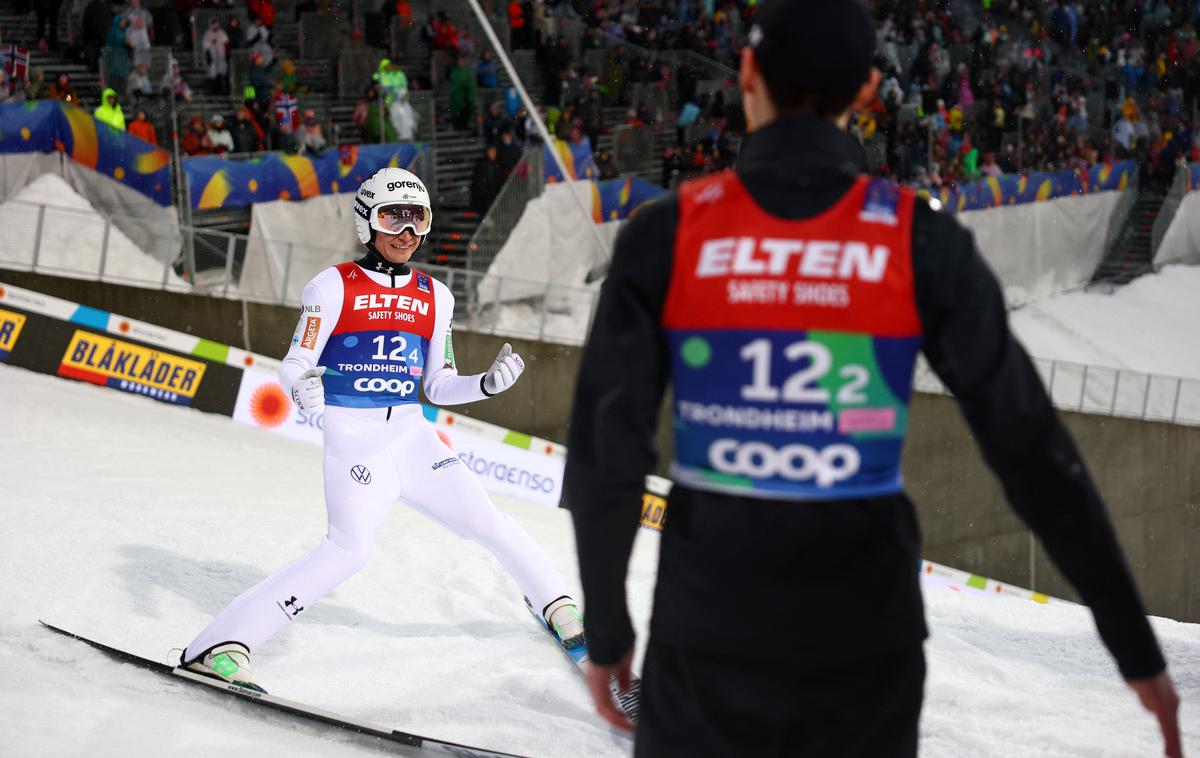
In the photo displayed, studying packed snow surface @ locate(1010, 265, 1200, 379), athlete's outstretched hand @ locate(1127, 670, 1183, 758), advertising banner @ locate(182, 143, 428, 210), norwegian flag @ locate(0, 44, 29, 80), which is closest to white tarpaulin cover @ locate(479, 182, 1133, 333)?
→ packed snow surface @ locate(1010, 265, 1200, 379)

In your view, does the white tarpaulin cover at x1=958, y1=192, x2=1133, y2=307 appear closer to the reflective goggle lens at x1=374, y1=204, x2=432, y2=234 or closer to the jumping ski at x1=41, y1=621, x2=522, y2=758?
the reflective goggle lens at x1=374, y1=204, x2=432, y2=234

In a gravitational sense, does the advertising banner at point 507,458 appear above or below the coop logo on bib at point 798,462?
below

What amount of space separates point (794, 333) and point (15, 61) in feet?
49.5

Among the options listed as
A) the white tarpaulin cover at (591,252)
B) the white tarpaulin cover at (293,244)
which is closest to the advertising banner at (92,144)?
the white tarpaulin cover at (293,244)

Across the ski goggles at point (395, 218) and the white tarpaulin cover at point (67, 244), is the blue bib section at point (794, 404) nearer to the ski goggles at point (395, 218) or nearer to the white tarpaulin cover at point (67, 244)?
the ski goggles at point (395, 218)

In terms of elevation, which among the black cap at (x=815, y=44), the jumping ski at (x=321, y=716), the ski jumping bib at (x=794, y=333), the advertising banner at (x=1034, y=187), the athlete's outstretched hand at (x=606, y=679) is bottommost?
the jumping ski at (x=321, y=716)

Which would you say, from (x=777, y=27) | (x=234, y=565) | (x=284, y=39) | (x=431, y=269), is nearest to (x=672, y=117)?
(x=284, y=39)

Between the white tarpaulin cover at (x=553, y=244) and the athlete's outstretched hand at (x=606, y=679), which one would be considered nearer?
the athlete's outstretched hand at (x=606, y=679)

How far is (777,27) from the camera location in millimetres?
2195

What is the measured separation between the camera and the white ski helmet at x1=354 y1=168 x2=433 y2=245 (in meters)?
5.79

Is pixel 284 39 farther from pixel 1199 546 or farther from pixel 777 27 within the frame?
pixel 777 27

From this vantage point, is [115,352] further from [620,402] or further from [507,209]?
[620,402]

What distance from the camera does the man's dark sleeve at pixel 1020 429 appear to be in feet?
6.81

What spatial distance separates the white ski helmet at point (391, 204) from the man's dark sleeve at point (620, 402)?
3729mm
